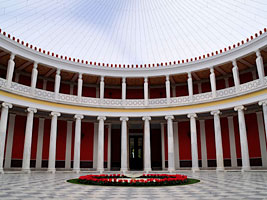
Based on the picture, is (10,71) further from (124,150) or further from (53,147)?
(124,150)

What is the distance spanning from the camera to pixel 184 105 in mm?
25562

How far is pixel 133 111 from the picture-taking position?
26844 millimetres

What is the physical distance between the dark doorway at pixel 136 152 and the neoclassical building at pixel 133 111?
12cm

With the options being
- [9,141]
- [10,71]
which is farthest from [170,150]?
[10,71]

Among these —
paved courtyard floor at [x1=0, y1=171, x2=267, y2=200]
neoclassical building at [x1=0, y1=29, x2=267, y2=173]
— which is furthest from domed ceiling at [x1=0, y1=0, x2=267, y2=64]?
paved courtyard floor at [x1=0, y1=171, x2=267, y2=200]

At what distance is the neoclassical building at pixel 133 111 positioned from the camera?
21844 mm

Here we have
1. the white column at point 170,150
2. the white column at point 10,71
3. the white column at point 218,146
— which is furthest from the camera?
the white column at point 170,150

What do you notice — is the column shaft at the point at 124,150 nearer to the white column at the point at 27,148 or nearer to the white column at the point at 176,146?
the white column at the point at 176,146

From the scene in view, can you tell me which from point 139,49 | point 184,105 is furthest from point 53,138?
point 139,49

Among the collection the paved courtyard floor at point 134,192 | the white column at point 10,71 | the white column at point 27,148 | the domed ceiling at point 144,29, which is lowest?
the paved courtyard floor at point 134,192

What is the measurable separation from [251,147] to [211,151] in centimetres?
437

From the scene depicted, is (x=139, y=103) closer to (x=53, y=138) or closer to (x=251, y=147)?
(x=53, y=138)

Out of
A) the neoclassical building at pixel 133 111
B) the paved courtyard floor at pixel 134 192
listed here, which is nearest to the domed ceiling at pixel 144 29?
the neoclassical building at pixel 133 111

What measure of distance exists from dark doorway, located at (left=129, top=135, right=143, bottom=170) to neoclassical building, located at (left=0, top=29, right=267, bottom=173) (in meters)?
0.12
